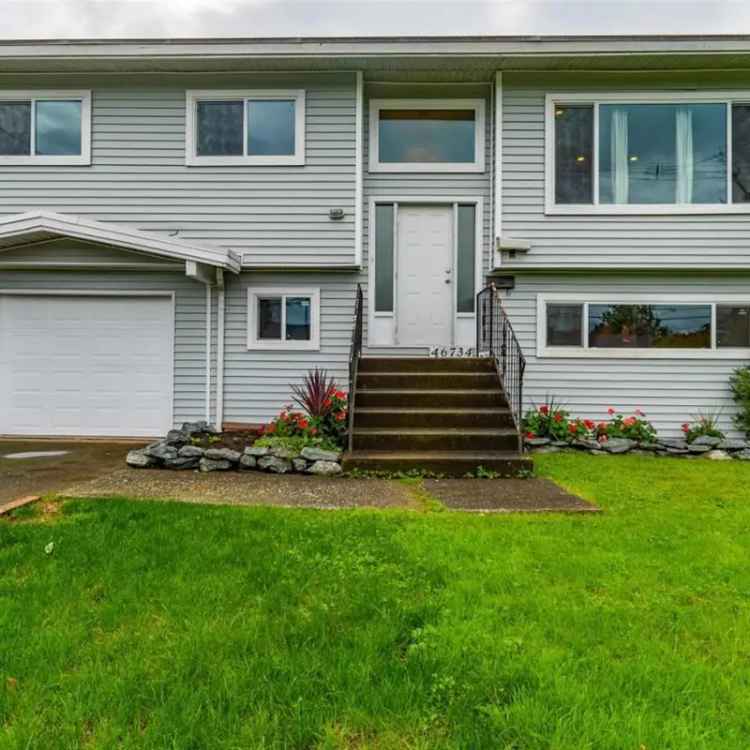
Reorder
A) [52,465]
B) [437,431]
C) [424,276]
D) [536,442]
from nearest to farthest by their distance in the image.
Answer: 1. [52,465]
2. [437,431]
3. [536,442]
4. [424,276]

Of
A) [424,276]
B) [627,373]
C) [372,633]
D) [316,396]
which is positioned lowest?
[372,633]

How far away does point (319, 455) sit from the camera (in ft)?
18.5

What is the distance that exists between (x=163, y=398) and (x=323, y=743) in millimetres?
6953

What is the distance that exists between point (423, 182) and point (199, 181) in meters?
3.33

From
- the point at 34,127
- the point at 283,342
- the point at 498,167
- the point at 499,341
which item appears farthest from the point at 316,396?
the point at 34,127

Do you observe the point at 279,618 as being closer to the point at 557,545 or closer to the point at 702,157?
the point at 557,545

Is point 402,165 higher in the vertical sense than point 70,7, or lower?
lower

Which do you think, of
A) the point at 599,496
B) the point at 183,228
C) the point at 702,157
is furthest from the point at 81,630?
the point at 702,157

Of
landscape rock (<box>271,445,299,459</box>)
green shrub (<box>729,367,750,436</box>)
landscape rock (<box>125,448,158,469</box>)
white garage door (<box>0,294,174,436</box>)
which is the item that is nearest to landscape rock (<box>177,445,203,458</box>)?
landscape rock (<box>125,448,158,469</box>)

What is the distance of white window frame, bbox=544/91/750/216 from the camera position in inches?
301

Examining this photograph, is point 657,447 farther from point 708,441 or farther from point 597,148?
point 597,148

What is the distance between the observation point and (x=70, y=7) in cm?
1608

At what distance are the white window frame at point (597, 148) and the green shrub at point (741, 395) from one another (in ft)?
7.53

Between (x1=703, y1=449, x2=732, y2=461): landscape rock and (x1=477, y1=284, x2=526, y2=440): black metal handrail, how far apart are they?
8.42ft
